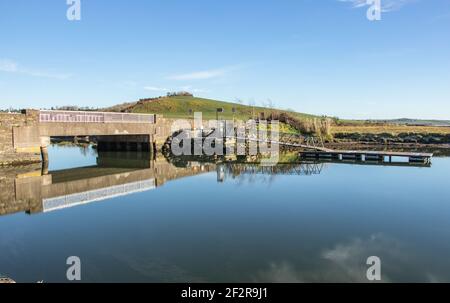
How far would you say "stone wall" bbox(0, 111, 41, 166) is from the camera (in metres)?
33.1

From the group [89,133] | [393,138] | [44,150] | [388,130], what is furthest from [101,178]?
[388,130]

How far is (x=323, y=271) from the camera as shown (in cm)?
1182

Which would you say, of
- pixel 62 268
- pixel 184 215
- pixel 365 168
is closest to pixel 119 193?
pixel 184 215

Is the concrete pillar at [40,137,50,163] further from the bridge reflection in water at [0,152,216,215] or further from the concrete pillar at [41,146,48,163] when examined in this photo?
the bridge reflection in water at [0,152,216,215]

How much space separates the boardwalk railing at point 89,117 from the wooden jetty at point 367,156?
831 inches

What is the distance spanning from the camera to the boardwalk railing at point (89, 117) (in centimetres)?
3649

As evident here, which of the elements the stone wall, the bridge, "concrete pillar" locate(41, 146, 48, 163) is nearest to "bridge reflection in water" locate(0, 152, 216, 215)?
the stone wall

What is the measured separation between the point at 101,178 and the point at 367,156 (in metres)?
31.3

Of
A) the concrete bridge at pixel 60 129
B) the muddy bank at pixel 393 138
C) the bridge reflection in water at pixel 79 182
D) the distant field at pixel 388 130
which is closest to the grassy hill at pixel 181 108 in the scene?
the distant field at pixel 388 130

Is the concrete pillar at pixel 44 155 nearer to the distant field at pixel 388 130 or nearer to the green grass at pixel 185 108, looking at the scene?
the distant field at pixel 388 130

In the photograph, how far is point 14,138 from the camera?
33688 mm
